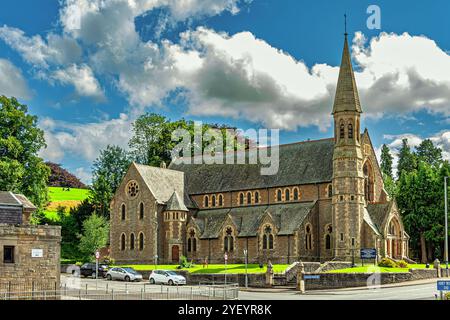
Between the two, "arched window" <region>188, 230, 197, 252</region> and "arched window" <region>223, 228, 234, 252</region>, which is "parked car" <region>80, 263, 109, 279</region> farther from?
"arched window" <region>223, 228, 234, 252</region>

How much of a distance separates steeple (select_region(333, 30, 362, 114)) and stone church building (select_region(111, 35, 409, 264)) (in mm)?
107

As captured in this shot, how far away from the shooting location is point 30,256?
149 ft

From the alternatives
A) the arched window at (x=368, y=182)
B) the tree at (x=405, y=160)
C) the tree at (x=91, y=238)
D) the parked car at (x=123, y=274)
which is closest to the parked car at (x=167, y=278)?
the parked car at (x=123, y=274)

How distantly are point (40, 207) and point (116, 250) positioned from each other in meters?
10.7

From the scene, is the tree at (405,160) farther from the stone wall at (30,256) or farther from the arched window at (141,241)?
the stone wall at (30,256)

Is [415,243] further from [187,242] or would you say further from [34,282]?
[34,282]

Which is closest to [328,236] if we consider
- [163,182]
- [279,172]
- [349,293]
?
[279,172]

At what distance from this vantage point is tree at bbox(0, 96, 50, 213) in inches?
3066

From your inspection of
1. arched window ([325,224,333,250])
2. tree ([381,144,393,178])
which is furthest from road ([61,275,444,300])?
tree ([381,144,393,178])

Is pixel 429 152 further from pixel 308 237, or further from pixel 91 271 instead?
pixel 91 271

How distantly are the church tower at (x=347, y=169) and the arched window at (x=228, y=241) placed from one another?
13308 mm
